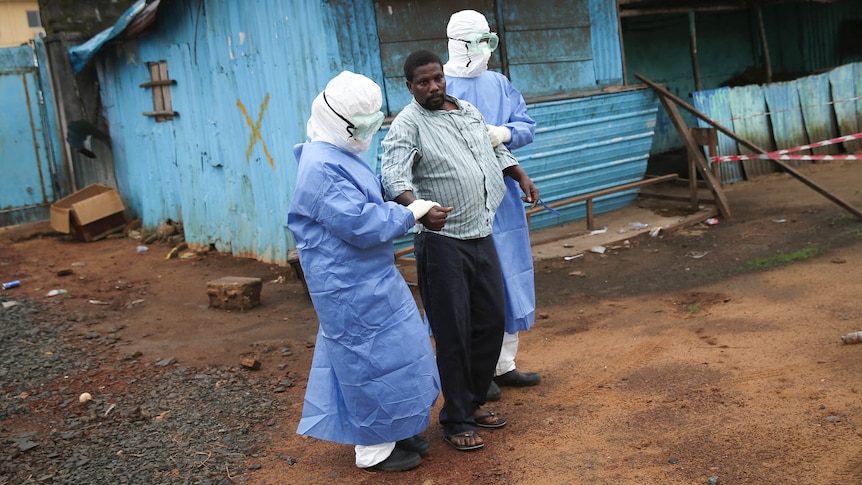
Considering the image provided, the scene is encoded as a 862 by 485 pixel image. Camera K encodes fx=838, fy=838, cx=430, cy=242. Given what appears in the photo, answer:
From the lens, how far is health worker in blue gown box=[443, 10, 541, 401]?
13.8 ft

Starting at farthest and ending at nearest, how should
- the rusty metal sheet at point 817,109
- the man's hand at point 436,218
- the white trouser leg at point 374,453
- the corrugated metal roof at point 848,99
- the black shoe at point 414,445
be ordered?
the corrugated metal roof at point 848,99, the rusty metal sheet at point 817,109, the black shoe at point 414,445, the white trouser leg at point 374,453, the man's hand at point 436,218

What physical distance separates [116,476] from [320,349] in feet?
3.89

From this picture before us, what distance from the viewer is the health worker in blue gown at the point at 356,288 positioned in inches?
129

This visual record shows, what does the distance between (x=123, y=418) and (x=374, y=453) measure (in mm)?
1800

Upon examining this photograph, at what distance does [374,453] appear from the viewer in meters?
3.58

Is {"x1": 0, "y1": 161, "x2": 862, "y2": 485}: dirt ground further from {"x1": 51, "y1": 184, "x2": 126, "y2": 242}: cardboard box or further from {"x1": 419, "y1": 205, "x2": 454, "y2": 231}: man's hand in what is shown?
{"x1": 51, "y1": 184, "x2": 126, "y2": 242}: cardboard box

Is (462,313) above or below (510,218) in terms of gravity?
below

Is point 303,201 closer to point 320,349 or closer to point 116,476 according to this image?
point 320,349

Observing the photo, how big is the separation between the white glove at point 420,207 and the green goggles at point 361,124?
0.34 m

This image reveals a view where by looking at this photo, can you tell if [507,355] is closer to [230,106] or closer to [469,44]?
[469,44]

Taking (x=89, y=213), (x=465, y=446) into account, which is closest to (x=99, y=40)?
(x=89, y=213)

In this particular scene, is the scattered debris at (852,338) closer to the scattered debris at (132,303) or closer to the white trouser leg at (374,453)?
the white trouser leg at (374,453)

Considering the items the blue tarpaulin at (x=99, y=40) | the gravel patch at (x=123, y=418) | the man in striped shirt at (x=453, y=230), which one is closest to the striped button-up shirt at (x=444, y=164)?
the man in striped shirt at (x=453, y=230)

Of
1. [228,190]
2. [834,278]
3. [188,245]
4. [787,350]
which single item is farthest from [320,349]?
[188,245]
